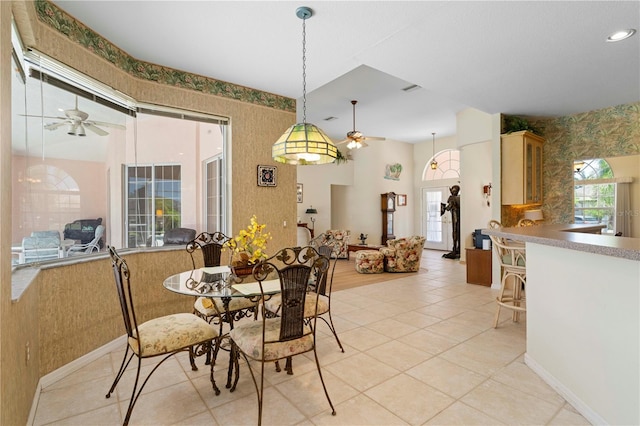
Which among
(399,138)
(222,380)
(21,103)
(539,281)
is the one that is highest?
(399,138)

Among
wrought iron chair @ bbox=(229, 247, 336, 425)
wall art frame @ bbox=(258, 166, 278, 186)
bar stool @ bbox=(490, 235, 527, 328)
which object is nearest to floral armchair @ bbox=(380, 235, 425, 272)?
bar stool @ bbox=(490, 235, 527, 328)

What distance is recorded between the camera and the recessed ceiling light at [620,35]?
277 centimetres

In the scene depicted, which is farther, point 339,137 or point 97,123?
point 339,137

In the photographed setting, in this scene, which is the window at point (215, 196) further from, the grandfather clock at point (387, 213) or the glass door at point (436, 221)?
the glass door at point (436, 221)

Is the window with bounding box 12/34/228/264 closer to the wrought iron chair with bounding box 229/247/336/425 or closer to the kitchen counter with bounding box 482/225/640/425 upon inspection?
the wrought iron chair with bounding box 229/247/336/425

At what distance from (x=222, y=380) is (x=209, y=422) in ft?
1.66

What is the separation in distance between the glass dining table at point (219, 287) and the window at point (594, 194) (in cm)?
529

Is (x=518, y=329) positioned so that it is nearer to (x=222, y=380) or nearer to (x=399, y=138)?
(x=222, y=380)

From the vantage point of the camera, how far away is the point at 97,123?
313cm

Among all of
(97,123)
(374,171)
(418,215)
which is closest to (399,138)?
(374,171)

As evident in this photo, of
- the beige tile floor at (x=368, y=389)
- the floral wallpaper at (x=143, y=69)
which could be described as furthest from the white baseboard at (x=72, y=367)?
the floral wallpaper at (x=143, y=69)

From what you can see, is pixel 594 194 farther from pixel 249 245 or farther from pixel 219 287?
pixel 219 287

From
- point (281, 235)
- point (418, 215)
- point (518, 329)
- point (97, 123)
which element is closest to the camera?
point (97, 123)

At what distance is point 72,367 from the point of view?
8.64 ft
